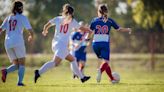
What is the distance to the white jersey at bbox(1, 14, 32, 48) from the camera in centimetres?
1555

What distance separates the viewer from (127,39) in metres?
40.3

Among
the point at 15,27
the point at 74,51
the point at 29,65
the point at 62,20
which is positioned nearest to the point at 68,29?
the point at 62,20

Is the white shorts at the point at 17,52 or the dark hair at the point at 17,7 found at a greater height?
the dark hair at the point at 17,7

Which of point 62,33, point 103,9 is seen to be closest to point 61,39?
point 62,33

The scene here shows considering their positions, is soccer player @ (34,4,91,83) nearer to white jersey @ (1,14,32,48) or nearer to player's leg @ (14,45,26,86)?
player's leg @ (14,45,26,86)

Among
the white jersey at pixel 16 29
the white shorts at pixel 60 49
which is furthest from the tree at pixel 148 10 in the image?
the white jersey at pixel 16 29

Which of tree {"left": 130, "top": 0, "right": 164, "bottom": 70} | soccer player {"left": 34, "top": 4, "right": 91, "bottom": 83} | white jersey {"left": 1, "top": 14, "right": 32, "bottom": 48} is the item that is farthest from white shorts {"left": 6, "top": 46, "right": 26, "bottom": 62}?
tree {"left": 130, "top": 0, "right": 164, "bottom": 70}

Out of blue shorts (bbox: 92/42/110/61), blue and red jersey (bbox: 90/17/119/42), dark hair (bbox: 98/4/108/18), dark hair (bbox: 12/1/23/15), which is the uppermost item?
dark hair (bbox: 12/1/23/15)

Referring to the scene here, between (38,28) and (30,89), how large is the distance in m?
29.9

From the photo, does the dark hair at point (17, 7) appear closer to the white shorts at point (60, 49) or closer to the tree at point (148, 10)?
the white shorts at point (60, 49)

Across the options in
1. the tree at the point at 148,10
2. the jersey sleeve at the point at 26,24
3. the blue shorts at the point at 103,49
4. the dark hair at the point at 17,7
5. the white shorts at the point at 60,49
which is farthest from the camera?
the tree at the point at 148,10

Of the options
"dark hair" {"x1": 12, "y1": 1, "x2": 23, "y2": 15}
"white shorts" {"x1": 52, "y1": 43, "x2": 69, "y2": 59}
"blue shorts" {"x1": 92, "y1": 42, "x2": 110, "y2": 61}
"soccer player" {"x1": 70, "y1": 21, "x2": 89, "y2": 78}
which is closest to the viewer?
"dark hair" {"x1": 12, "y1": 1, "x2": 23, "y2": 15}

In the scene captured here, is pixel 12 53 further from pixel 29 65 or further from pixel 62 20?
pixel 29 65

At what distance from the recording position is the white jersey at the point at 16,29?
15553mm
